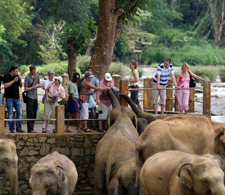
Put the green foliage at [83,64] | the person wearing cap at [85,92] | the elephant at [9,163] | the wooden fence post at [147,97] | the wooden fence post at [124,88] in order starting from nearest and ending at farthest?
Answer: the elephant at [9,163] → the person wearing cap at [85,92] → the wooden fence post at [124,88] → the wooden fence post at [147,97] → the green foliage at [83,64]


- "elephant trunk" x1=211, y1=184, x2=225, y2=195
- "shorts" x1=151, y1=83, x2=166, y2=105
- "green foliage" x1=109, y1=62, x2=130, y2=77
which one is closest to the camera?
"elephant trunk" x1=211, y1=184, x2=225, y2=195

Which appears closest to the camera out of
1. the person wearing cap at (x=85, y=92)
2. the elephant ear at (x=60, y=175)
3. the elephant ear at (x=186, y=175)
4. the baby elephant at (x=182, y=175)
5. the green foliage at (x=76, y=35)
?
the baby elephant at (x=182, y=175)

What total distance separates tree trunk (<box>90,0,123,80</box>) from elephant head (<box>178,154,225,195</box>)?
30.0ft

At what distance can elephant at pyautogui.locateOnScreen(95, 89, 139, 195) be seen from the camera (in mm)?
14375

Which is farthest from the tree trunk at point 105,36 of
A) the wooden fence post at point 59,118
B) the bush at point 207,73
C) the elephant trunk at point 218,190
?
the bush at point 207,73

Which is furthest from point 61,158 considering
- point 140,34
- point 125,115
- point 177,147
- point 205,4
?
point 205,4

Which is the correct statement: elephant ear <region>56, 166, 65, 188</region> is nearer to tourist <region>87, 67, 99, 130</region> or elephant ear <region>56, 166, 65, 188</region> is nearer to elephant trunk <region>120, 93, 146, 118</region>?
elephant trunk <region>120, 93, 146, 118</region>

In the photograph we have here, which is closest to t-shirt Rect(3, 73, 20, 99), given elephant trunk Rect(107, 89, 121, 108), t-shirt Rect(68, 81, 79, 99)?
Result: t-shirt Rect(68, 81, 79, 99)

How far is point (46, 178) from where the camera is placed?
37.6 feet

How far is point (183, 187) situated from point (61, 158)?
3.44 m

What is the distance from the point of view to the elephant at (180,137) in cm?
1260

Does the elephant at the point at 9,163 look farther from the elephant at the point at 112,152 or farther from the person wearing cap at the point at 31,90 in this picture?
the person wearing cap at the point at 31,90

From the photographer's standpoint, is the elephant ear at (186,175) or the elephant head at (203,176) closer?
the elephant head at (203,176)

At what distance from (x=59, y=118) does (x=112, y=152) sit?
2.17 meters
